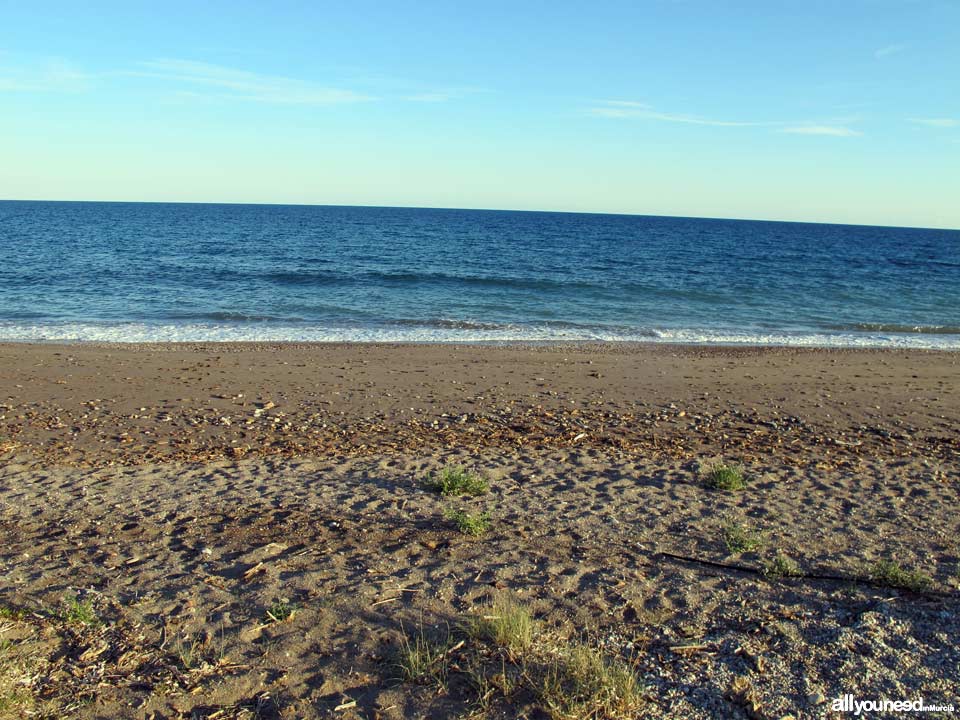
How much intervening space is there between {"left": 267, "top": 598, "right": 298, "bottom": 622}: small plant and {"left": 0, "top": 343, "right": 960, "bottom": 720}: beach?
0.03m

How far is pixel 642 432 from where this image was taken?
9016 millimetres

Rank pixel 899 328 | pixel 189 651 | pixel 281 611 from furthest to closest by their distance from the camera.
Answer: pixel 899 328 < pixel 281 611 < pixel 189 651

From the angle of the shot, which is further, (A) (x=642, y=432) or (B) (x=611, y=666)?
(A) (x=642, y=432)

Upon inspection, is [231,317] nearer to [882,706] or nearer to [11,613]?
[11,613]

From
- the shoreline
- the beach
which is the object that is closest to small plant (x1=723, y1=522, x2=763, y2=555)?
the beach

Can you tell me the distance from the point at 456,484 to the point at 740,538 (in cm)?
246

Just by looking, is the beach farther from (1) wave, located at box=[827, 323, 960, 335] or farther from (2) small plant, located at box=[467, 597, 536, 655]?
(1) wave, located at box=[827, 323, 960, 335]

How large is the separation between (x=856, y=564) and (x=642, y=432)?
3965 mm

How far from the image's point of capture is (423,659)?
12.5 feet

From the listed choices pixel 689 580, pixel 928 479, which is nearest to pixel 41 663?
pixel 689 580

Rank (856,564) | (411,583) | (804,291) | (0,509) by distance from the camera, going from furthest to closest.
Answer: (804,291)
(0,509)
(856,564)
(411,583)

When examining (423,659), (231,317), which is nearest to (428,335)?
(231,317)

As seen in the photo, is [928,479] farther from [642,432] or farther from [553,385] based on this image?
[553,385]

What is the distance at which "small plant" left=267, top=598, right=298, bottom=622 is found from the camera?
4.26 metres
